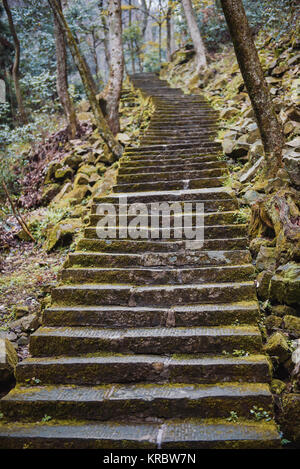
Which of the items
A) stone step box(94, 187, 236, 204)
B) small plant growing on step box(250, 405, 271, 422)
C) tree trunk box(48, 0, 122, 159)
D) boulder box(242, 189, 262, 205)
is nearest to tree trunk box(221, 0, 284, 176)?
boulder box(242, 189, 262, 205)

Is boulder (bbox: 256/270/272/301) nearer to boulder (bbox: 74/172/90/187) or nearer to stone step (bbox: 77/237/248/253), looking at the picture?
stone step (bbox: 77/237/248/253)

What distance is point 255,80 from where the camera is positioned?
502 cm

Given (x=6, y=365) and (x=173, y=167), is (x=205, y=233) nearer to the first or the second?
(x=173, y=167)

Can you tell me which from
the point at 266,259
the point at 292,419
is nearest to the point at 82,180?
the point at 266,259

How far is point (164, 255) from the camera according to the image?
14.1 ft

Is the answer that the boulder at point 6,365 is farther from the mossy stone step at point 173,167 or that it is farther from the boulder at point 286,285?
the mossy stone step at point 173,167

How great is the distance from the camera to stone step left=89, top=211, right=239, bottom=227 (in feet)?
15.6

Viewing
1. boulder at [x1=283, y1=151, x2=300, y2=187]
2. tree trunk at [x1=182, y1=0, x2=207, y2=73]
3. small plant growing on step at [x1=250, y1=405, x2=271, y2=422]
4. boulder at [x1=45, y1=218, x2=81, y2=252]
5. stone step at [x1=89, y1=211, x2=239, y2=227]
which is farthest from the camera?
tree trunk at [x1=182, y1=0, x2=207, y2=73]

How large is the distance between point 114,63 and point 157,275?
732 centimetres

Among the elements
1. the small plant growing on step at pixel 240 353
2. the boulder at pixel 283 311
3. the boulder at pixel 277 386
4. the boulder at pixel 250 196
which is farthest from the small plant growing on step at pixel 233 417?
the boulder at pixel 250 196

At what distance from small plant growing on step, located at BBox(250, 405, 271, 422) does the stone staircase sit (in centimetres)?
3

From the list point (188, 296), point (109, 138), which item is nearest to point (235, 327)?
point (188, 296)

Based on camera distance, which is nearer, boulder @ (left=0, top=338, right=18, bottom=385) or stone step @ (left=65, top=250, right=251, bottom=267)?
boulder @ (left=0, top=338, right=18, bottom=385)

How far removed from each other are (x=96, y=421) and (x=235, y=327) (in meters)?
1.60
